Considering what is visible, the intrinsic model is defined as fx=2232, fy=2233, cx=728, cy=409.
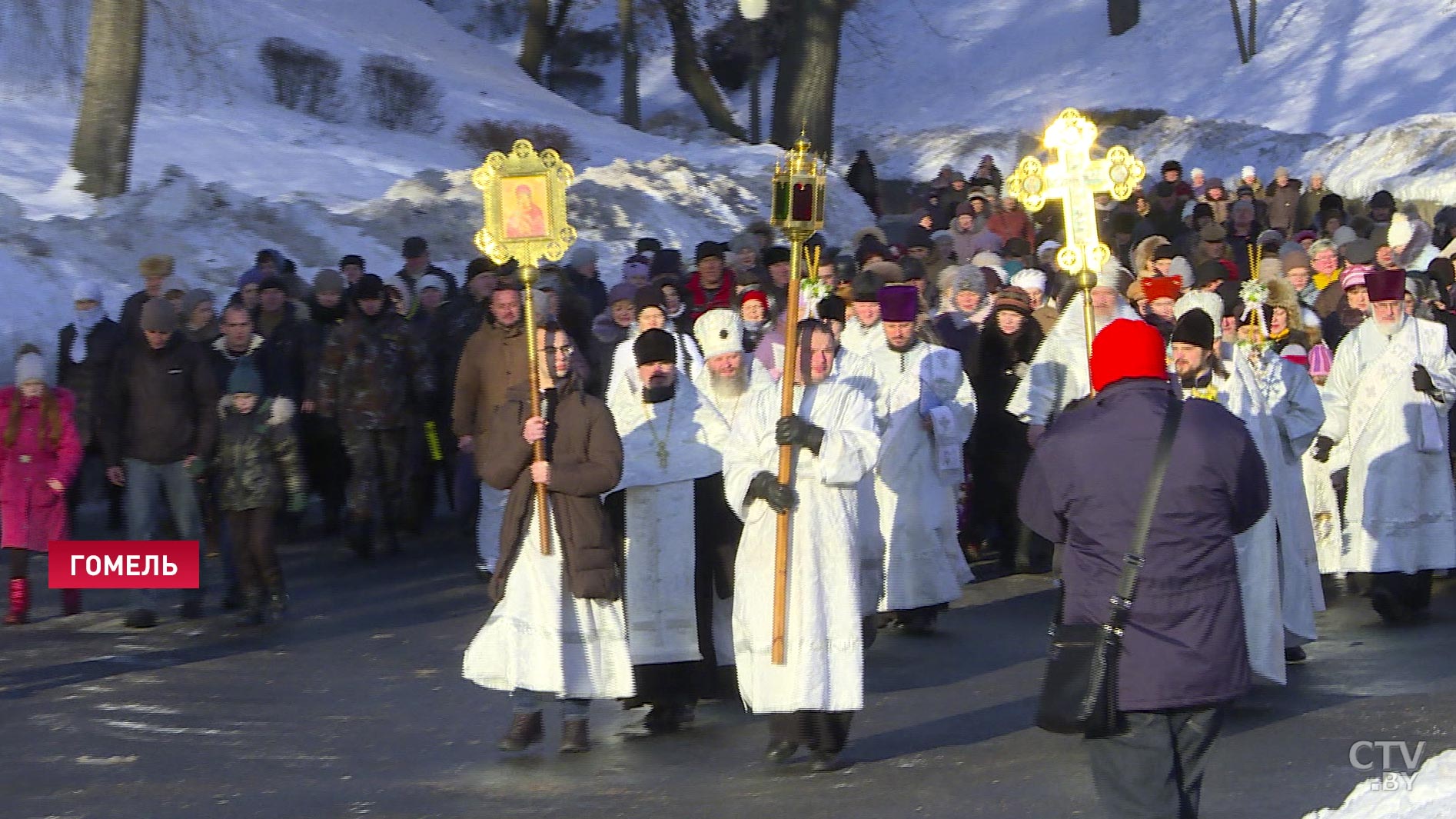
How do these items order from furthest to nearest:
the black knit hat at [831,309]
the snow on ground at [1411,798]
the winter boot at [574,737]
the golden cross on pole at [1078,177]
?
the black knit hat at [831,309] → the golden cross on pole at [1078,177] → the winter boot at [574,737] → the snow on ground at [1411,798]

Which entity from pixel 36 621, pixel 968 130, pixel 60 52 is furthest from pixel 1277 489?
pixel 968 130

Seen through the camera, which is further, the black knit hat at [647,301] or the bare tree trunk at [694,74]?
the bare tree trunk at [694,74]

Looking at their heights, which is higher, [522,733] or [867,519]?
[867,519]

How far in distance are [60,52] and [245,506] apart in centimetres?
1345

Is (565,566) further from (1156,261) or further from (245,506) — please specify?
(1156,261)

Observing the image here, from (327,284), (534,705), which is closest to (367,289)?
(327,284)

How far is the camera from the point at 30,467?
38.6ft

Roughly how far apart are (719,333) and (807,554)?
1.17m

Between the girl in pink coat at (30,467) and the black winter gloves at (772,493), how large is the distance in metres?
4.91

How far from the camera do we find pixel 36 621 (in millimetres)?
11906

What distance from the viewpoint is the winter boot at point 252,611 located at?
11750mm

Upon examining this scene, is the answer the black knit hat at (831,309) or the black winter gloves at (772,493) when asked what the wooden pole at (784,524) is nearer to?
the black winter gloves at (772,493)

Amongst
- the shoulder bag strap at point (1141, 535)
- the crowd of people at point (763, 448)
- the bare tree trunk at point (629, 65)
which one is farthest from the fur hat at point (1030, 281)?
the bare tree trunk at point (629, 65)

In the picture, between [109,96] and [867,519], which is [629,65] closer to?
[109,96]
